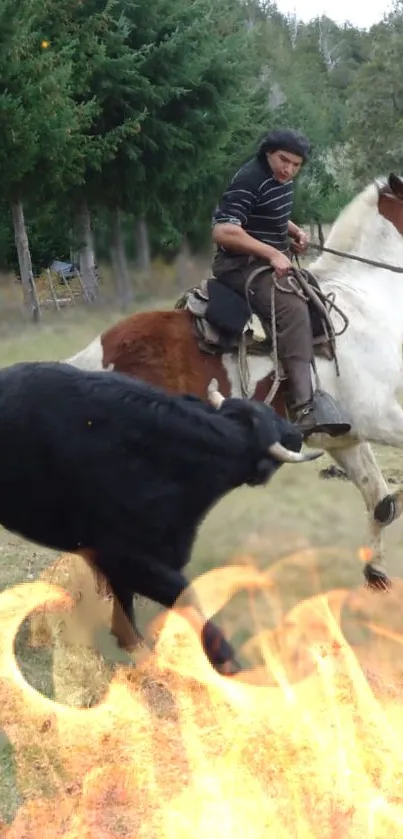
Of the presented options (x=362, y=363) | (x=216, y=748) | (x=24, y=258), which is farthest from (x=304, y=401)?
(x=24, y=258)

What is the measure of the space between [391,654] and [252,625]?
85 cm

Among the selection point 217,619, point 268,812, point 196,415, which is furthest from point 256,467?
point 217,619

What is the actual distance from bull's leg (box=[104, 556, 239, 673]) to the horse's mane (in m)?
3.28

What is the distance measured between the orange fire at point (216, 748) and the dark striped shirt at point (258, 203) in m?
2.46

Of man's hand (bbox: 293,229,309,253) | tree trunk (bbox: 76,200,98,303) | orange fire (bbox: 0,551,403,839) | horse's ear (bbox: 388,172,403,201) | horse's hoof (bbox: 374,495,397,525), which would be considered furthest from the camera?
tree trunk (bbox: 76,200,98,303)

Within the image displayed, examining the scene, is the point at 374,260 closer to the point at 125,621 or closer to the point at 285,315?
the point at 285,315

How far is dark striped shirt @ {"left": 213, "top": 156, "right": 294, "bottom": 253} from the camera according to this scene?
219 inches

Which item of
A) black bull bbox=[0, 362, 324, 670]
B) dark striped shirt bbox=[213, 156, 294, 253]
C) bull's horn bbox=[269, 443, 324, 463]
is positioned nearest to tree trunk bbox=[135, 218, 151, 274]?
dark striped shirt bbox=[213, 156, 294, 253]

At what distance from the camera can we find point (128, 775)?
11.1ft

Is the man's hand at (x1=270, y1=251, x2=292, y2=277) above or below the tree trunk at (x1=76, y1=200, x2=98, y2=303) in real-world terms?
above

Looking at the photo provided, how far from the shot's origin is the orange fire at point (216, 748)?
3.14 meters

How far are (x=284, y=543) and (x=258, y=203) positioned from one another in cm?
243

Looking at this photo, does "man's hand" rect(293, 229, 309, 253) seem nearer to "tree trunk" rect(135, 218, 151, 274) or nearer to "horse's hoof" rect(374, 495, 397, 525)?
"horse's hoof" rect(374, 495, 397, 525)

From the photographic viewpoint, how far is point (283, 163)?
5574mm
